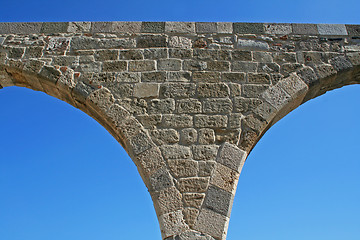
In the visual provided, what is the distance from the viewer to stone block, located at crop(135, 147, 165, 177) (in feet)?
10.6

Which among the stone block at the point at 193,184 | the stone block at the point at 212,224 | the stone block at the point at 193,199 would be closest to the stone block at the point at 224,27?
the stone block at the point at 193,184

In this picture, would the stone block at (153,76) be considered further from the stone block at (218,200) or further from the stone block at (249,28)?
the stone block at (218,200)

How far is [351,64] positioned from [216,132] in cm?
196

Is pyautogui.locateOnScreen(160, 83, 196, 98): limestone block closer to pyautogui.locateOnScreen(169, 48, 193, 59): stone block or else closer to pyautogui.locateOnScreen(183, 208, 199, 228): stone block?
pyautogui.locateOnScreen(169, 48, 193, 59): stone block

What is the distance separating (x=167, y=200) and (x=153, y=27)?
227 cm

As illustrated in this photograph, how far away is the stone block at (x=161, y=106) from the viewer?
3.57 m

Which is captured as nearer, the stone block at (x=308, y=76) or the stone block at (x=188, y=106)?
the stone block at (x=188, y=106)

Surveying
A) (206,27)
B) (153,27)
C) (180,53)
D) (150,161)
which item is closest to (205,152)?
(150,161)

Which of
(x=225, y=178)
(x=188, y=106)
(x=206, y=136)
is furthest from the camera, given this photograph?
(x=188, y=106)

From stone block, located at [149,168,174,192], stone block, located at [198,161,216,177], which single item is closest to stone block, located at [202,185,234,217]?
stone block, located at [198,161,216,177]

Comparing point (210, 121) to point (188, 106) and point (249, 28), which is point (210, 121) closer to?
point (188, 106)

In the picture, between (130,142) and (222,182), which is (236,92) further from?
(130,142)

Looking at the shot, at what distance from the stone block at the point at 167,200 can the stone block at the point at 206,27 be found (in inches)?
83.5

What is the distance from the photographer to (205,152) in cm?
334
